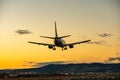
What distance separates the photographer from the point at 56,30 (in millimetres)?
24062

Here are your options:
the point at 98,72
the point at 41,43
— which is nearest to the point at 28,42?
the point at 41,43

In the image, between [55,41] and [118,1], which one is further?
[55,41]

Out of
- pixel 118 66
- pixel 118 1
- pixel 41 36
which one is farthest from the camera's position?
pixel 118 66

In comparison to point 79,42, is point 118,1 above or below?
above

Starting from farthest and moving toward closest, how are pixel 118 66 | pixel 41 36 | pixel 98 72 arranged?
pixel 98 72
pixel 118 66
pixel 41 36

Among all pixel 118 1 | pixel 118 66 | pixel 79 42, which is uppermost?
pixel 118 1

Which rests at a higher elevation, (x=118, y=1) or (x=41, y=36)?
(x=118, y=1)

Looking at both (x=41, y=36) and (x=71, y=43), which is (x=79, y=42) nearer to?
(x=71, y=43)

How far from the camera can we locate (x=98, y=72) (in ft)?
145

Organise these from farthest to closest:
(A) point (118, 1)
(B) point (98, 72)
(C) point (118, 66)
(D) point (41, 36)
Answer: (B) point (98, 72) → (C) point (118, 66) → (D) point (41, 36) → (A) point (118, 1)

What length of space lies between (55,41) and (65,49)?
2.90 ft

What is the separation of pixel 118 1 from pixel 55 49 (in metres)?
5.49

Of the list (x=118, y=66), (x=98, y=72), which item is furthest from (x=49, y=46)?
(x=98, y=72)

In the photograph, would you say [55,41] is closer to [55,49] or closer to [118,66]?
[55,49]
